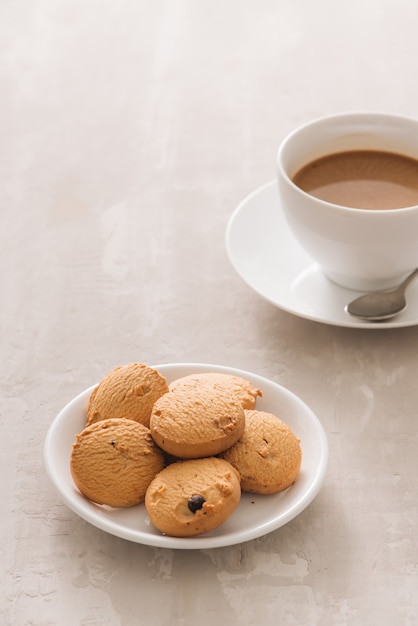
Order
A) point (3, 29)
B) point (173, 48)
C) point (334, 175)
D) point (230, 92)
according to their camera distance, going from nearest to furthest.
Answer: point (334, 175), point (230, 92), point (173, 48), point (3, 29)

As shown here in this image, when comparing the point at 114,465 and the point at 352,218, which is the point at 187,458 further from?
the point at 352,218

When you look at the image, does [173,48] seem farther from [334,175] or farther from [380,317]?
[380,317]

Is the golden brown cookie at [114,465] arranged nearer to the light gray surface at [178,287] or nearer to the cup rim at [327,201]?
the light gray surface at [178,287]

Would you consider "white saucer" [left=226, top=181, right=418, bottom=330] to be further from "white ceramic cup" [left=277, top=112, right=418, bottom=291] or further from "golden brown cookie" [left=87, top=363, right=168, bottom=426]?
"golden brown cookie" [left=87, top=363, right=168, bottom=426]

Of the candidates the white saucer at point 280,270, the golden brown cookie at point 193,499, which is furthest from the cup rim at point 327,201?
the golden brown cookie at point 193,499

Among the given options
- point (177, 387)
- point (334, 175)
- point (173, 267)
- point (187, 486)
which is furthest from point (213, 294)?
point (187, 486)

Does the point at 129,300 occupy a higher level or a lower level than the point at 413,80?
lower

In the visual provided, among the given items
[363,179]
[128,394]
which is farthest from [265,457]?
[363,179]
